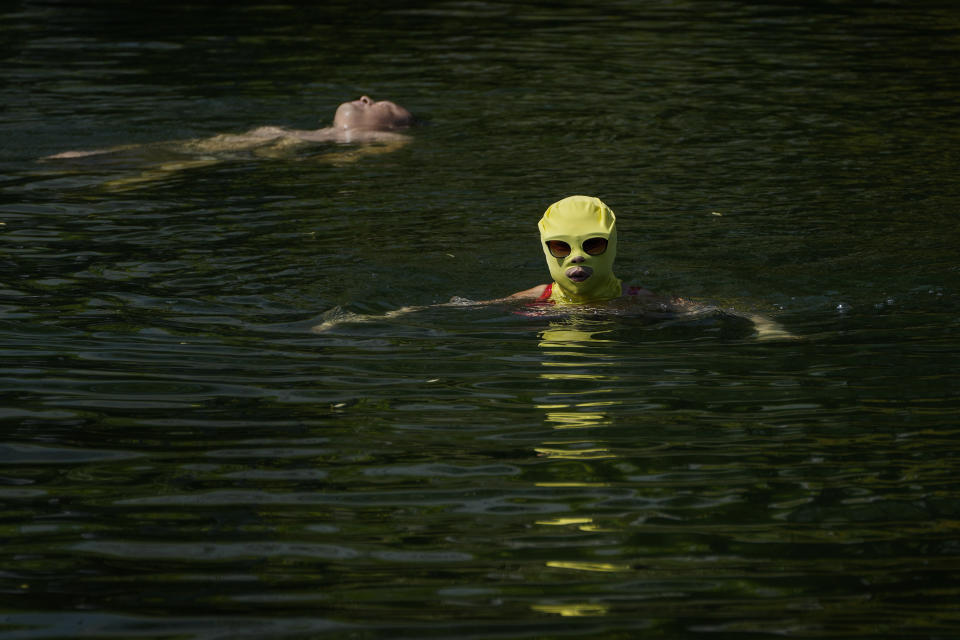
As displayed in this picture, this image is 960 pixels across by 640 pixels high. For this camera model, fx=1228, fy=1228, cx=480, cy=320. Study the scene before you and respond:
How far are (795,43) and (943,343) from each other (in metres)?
12.1

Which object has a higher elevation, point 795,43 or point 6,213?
point 795,43

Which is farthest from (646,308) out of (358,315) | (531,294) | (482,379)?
→ (358,315)

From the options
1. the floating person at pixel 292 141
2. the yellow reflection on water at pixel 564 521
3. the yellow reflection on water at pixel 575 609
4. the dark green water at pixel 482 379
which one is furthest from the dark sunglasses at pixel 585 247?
the floating person at pixel 292 141

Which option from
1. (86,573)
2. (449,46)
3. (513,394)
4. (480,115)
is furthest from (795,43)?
(86,573)

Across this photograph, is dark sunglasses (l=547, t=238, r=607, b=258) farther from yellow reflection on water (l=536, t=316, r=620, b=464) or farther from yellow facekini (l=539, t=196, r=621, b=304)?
yellow reflection on water (l=536, t=316, r=620, b=464)

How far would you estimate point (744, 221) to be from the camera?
10.0 metres

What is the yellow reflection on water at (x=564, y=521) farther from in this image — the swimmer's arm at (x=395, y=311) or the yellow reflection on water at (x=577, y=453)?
the swimmer's arm at (x=395, y=311)

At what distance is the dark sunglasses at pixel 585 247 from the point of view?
7438 mm

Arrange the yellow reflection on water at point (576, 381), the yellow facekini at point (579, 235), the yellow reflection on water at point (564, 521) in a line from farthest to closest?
the yellow facekini at point (579, 235) < the yellow reflection on water at point (576, 381) < the yellow reflection on water at point (564, 521)

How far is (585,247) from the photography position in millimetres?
7461

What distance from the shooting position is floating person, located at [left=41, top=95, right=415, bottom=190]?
12.5 meters

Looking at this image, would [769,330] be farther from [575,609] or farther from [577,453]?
[575,609]

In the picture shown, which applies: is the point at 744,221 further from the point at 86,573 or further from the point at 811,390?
the point at 86,573

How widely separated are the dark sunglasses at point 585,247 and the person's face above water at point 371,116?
6.26m
